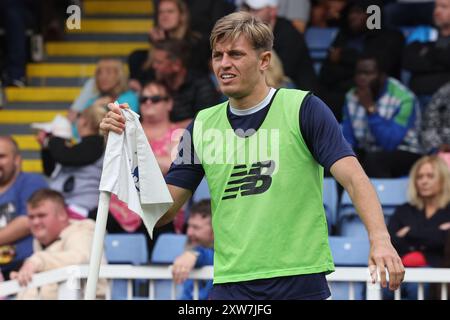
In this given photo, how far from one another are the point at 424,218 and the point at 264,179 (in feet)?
11.9

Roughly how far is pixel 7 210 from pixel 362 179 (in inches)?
204

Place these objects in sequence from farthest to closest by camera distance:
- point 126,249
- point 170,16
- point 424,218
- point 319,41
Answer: point 319,41, point 170,16, point 126,249, point 424,218

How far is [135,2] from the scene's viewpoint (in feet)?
40.8

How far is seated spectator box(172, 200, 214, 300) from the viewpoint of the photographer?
7695mm

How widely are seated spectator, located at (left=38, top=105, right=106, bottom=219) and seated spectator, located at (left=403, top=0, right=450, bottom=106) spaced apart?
103 inches

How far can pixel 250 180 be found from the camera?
500 centimetres

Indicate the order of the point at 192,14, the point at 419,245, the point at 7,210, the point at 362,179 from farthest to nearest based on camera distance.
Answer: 1. the point at 192,14
2. the point at 7,210
3. the point at 419,245
4. the point at 362,179

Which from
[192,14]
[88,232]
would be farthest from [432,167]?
[192,14]

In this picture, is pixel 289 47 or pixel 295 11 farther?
pixel 295 11

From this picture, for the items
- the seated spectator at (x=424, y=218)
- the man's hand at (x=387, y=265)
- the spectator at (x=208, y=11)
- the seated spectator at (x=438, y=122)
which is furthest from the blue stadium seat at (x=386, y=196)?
the man's hand at (x=387, y=265)

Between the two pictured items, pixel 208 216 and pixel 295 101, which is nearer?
pixel 295 101

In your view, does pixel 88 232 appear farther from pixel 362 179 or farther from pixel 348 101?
pixel 362 179

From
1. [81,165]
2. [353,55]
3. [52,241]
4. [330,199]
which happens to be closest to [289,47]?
[353,55]

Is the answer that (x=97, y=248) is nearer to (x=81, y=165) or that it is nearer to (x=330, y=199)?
(x=330, y=199)
